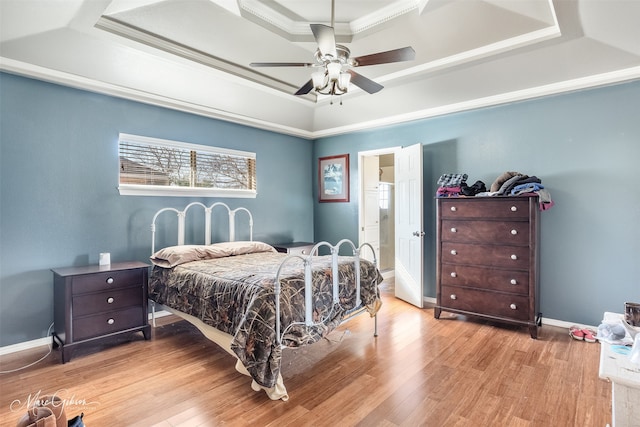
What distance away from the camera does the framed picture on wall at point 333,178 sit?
17.9 feet

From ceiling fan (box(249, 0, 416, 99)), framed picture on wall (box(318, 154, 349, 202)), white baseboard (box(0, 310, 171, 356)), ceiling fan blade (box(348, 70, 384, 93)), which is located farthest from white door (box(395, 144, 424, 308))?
white baseboard (box(0, 310, 171, 356))

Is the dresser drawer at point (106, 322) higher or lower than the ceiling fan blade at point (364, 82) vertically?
lower

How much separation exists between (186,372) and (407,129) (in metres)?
3.94

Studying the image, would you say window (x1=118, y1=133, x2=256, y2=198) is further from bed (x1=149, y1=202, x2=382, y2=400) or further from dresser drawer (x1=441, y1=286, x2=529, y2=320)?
dresser drawer (x1=441, y1=286, x2=529, y2=320)

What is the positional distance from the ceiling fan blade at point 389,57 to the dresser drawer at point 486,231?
6.78ft

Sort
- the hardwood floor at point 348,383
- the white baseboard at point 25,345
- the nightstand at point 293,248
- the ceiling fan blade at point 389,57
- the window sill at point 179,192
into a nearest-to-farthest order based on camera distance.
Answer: the hardwood floor at point 348,383 → the ceiling fan blade at point 389,57 → the white baseboard at point 25,345 → the window sill at point 179,192 → the nightstand at point 293,248

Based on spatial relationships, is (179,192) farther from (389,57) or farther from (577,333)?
(577,333)

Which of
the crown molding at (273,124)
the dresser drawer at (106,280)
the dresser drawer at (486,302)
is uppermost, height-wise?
the crown molding at (273,124)

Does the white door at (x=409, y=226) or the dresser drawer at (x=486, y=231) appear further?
the white door at (x=409, y=226)

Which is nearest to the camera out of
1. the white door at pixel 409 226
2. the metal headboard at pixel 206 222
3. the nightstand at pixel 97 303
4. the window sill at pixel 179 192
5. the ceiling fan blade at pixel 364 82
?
the ceiling fan blade at pixel 364 82

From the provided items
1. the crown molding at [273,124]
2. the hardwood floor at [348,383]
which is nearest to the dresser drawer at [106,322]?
the hardwood floor at [348,383]

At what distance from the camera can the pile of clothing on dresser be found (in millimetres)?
3292

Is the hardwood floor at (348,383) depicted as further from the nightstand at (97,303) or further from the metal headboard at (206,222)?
the metal headboard at (206,222)

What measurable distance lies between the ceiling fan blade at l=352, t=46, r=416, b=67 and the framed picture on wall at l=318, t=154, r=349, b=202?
3.06m
